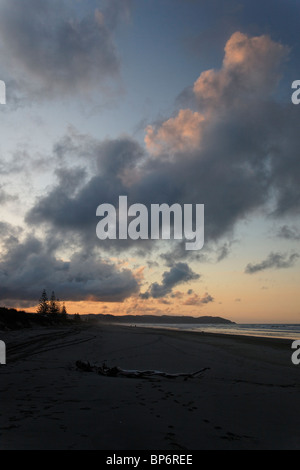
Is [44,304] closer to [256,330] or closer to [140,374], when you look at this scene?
[256,330]

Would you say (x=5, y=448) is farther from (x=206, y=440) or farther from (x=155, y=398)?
(x=155, y=398)

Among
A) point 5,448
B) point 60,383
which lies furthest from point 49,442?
point 60,383

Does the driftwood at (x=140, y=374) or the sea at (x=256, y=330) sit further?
the sea at (x=256, y=330)

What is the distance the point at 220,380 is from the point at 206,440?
5494 mm

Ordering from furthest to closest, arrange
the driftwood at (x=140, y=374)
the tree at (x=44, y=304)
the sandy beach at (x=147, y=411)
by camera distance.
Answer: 1. the tree at (x=44, y=304)
2. the driftwood at (x=140, y=374)
3. the sandy beach at (x=147, y=411)

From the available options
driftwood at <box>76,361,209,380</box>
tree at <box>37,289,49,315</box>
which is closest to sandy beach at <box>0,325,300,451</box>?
driftwood at <box>76,361,209,380</box>

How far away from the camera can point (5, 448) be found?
4.43m

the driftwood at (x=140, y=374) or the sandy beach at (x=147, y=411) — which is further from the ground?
the sandy beach at (x=147, y=411)

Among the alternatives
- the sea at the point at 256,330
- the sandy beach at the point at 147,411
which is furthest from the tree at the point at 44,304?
the sandy beach at the point at 147,411

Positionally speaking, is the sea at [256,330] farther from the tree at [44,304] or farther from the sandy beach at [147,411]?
the tree at [44,304]

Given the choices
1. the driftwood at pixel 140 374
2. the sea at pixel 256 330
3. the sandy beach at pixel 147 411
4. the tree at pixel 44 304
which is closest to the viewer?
the sandy beach at pixel 147 411

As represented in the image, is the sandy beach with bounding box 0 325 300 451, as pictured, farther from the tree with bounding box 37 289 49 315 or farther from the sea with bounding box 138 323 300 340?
the tree with bounding box 37 289 49 315

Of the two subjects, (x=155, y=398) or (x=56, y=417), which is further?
(x=155, y=398)
